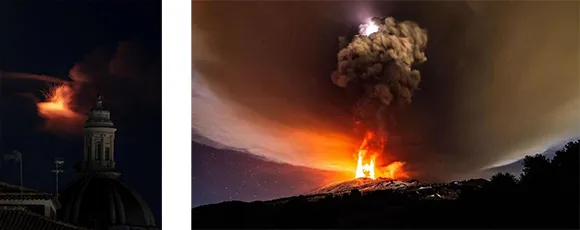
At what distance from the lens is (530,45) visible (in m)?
→ 5.90

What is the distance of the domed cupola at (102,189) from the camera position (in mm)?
5480

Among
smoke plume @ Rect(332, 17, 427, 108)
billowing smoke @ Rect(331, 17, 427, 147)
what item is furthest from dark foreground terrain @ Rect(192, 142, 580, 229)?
smoke plume @ Rect(332, 17, 427, 108)

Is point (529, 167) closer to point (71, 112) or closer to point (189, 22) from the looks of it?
point (189, 22)

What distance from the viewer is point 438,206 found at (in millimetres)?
6016

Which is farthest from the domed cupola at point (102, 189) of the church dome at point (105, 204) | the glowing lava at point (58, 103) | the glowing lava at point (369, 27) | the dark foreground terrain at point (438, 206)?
the glowing lava at point (369, 27)

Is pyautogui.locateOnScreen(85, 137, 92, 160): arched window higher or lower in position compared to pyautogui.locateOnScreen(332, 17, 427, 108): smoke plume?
lower

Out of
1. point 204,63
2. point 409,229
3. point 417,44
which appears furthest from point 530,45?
point 204,63

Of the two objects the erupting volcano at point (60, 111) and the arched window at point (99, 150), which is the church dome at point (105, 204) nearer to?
the arched window at point (99, 150)

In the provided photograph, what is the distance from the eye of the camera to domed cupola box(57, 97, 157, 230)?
18.0 feet

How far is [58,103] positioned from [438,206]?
2668 mm

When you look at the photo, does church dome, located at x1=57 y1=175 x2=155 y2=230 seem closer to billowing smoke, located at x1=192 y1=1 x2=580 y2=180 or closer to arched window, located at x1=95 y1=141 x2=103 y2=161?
arched window, located at x1=95 y1=141 x2=103 y2=161

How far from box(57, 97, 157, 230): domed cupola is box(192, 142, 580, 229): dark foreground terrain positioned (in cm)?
56

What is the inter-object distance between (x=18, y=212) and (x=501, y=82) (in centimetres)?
330

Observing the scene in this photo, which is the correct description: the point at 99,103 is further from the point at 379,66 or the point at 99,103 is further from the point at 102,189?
the point at 379,66
